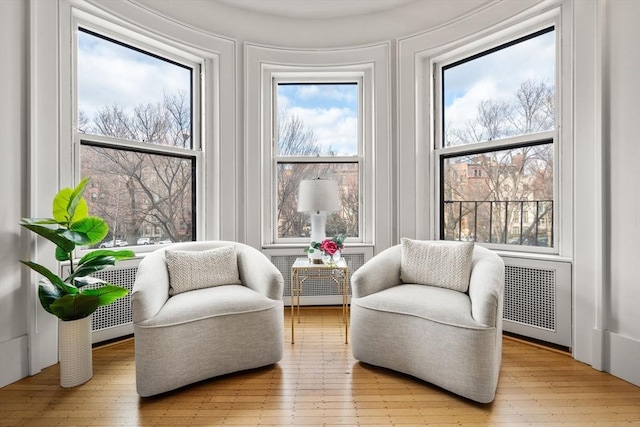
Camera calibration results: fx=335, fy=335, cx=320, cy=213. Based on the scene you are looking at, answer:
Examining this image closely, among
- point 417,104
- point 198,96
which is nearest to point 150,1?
point 198,96

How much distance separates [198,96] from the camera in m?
3.46

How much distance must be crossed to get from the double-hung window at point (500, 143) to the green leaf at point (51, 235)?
3.12 metres

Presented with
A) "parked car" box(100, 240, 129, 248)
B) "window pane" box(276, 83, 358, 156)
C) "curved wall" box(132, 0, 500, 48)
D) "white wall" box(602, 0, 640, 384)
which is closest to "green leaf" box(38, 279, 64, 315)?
"parked car" box(100, 240, 129, 248)

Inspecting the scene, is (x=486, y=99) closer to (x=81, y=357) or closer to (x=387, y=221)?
(x=387, y=221)

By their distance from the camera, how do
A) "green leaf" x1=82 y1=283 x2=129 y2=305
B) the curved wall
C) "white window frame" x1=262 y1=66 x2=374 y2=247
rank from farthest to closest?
"white window frame" x1=262 y1=66 x2=374 y2=247 < the curved wall < "green leaf" x1=82 y1=283 x2=129 y2=305

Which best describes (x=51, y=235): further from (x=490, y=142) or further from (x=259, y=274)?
(x=490, y=142)

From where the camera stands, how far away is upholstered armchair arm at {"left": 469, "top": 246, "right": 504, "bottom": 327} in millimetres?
1867

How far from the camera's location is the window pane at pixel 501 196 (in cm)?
282

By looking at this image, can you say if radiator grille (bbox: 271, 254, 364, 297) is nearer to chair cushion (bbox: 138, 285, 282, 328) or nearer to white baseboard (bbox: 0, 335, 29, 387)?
chair cushion (bbox: 138, 285, 282, 328)

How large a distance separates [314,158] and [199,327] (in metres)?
2.19

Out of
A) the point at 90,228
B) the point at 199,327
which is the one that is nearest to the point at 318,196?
the point at 199,327

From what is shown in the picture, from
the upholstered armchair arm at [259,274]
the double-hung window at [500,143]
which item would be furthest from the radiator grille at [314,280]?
the double-hung window at [500,143]

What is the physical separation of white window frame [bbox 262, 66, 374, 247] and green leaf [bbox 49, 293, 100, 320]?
1.74 meters

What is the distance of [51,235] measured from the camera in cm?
203
